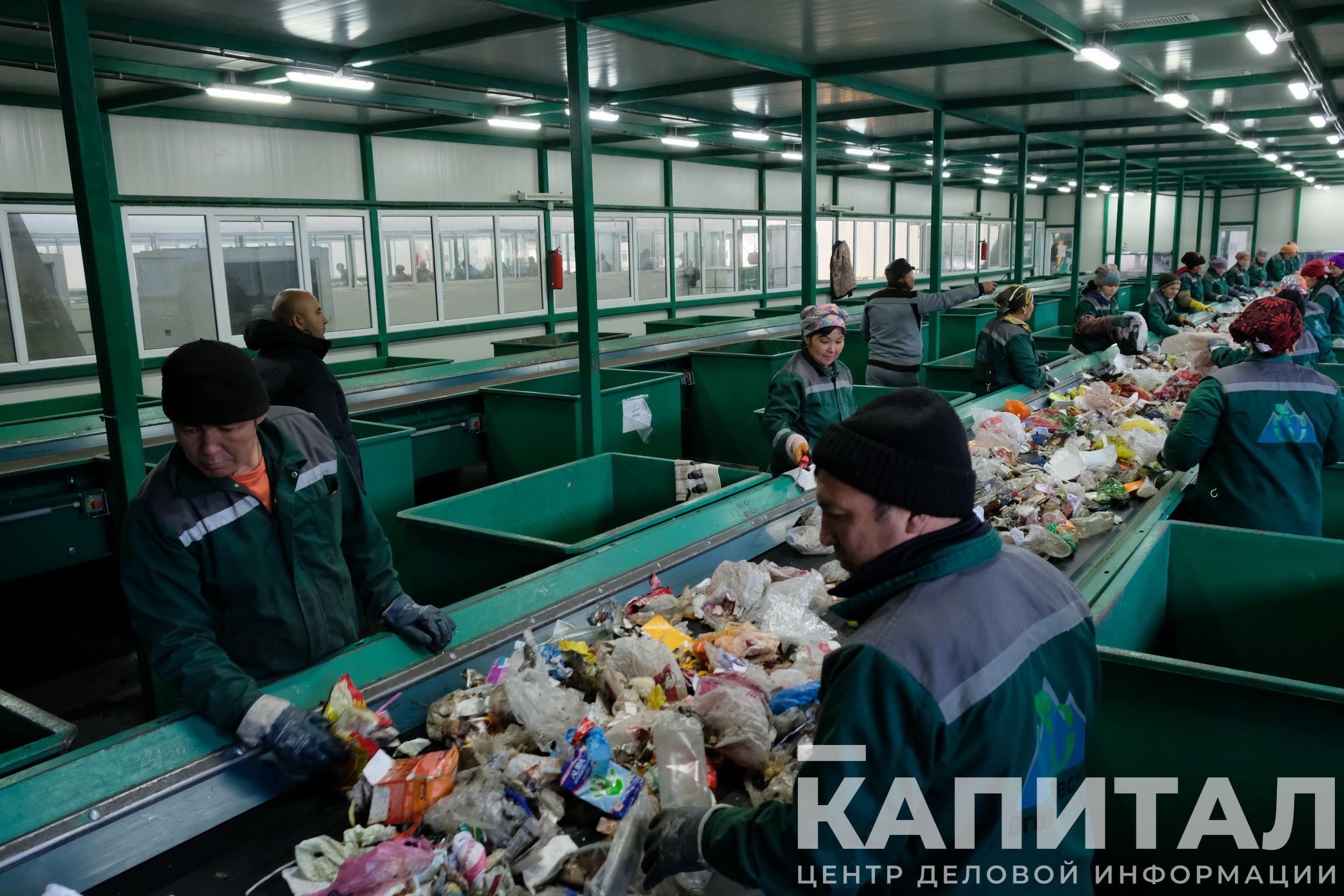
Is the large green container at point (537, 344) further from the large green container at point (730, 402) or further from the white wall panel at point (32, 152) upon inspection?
the white wall panel at point (32, 152)

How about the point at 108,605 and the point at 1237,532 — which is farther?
the point at 108,605

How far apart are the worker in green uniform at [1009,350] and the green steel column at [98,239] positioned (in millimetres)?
4773

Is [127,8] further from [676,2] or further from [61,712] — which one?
[61,712]

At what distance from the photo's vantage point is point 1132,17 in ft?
19.0

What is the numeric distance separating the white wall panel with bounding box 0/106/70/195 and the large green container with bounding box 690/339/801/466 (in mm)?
5221

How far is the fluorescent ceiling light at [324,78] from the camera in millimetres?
6090

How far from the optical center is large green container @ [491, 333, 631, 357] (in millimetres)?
9305

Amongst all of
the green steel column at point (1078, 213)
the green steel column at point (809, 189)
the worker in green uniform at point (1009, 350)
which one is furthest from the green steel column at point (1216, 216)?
the worker in green uniform at point (1009, 350)

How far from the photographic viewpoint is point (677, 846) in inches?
59.1

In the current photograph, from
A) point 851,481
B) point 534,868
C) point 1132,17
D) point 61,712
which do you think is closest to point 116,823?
point 534,868

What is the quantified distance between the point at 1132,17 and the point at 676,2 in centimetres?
311

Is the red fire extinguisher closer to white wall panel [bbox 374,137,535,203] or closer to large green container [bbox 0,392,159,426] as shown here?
white wall panel [bbox 374,137,535,203]

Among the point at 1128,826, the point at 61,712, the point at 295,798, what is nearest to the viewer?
the point at 295,798

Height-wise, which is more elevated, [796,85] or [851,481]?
[796,85]
